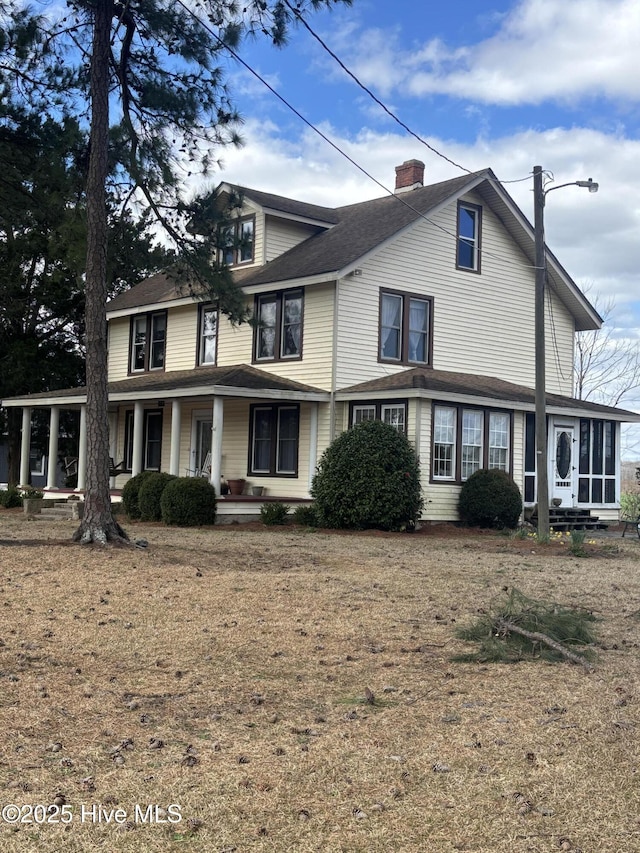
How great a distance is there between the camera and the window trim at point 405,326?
2256 cm

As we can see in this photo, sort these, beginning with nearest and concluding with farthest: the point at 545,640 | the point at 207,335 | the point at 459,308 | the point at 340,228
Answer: the point at 545,640 < the point at 459,308 < the point at 340,228 < the point at 207,335

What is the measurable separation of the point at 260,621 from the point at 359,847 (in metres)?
4.82

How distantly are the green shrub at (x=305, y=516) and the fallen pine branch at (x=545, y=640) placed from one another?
12.2 meters

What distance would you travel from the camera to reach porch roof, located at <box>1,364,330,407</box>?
68.3ft

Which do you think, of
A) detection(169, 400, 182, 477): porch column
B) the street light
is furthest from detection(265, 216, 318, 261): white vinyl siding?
the street light

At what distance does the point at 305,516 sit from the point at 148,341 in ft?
31.3

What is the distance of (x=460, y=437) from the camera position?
21.5 meters

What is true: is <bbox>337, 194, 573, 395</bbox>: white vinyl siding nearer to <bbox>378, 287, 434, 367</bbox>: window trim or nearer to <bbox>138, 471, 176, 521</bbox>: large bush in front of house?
<bbox>378, 287, 434, 367</bbox>: window trim

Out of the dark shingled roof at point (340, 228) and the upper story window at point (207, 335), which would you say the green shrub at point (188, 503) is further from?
the upper story window at point (207, 335)

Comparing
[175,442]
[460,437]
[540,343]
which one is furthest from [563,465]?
[175,442]

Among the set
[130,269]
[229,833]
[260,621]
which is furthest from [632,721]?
[130,269]

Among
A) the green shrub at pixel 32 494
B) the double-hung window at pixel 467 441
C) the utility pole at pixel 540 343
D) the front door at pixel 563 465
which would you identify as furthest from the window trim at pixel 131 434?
the utility pole at pixel 540 343

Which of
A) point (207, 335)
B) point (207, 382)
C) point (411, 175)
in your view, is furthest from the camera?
point (411, 175)

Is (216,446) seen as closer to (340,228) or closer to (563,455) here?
(340,228)
